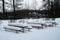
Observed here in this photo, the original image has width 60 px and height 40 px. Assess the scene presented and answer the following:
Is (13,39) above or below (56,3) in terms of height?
below

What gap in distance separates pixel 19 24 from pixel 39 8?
0.52 m

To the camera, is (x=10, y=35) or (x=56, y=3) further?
(x=56, y=3)

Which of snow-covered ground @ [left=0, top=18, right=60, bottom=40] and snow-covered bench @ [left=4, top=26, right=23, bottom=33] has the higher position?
snow-covered bench @ [left=4, top=26, right=23, bottom=33]

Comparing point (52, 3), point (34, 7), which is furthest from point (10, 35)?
point (52, 3)

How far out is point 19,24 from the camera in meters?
1.52

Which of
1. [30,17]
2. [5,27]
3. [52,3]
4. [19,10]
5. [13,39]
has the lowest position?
[13,39]

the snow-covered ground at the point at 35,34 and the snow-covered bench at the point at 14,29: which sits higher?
the snow-covered bench at the point at 14,29

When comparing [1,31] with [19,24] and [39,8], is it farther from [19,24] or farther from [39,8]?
[39,8]

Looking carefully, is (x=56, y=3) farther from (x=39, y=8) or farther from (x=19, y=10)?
(x=19, y=10)

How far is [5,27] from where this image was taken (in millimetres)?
1493

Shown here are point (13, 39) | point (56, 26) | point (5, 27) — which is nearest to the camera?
point (13, 39)

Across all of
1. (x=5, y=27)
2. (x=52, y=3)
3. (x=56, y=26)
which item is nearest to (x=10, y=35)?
(x=5, y=27)

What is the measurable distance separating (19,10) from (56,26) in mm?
769

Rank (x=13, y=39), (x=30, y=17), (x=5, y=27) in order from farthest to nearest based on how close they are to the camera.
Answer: (x=30, y=17), (x=5, y=27), (x=13, y=39)
